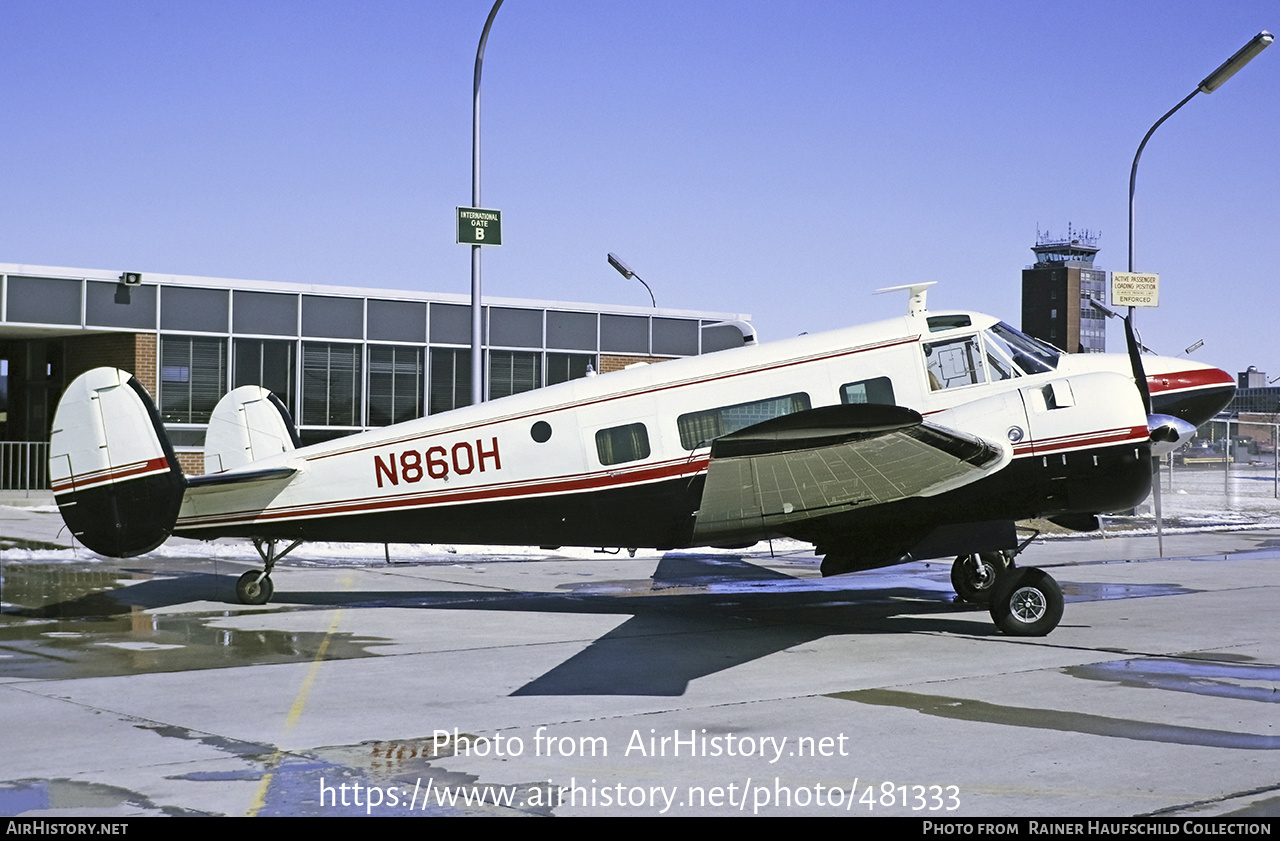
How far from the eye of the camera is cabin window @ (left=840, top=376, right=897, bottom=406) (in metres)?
12.9

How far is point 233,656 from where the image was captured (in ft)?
36.8

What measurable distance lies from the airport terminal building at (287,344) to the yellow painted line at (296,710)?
18.3 meters

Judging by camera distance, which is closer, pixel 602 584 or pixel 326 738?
pixel 326 738

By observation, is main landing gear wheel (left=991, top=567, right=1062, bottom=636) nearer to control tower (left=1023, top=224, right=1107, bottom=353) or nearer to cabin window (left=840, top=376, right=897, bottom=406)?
cabin window (left=840, top=376, right=897, bottom=406)

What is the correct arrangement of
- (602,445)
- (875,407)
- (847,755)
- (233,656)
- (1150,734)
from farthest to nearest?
(602,445) → (233,656) → (875,407) → (1150,734) → (847,755)

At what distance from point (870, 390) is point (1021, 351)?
1745 mm

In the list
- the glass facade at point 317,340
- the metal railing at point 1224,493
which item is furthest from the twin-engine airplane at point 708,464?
the glass facade at point 317,340

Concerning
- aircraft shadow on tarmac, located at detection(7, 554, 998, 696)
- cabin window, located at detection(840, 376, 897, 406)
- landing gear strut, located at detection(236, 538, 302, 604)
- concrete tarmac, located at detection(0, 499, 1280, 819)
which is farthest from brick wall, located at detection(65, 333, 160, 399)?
cabin window, located at detection(840, 376, 897, 406)

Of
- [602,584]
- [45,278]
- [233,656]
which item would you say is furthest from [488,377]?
[233,656]

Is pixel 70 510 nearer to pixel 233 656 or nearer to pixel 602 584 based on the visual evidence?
pixel 233 656

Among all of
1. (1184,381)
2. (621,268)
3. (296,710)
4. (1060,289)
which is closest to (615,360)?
(621,268)

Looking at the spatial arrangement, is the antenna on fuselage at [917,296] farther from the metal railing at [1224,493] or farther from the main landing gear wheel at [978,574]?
the metal railing at [1224,493]

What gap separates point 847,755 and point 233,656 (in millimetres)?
6407

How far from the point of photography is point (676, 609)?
48.1 feet
